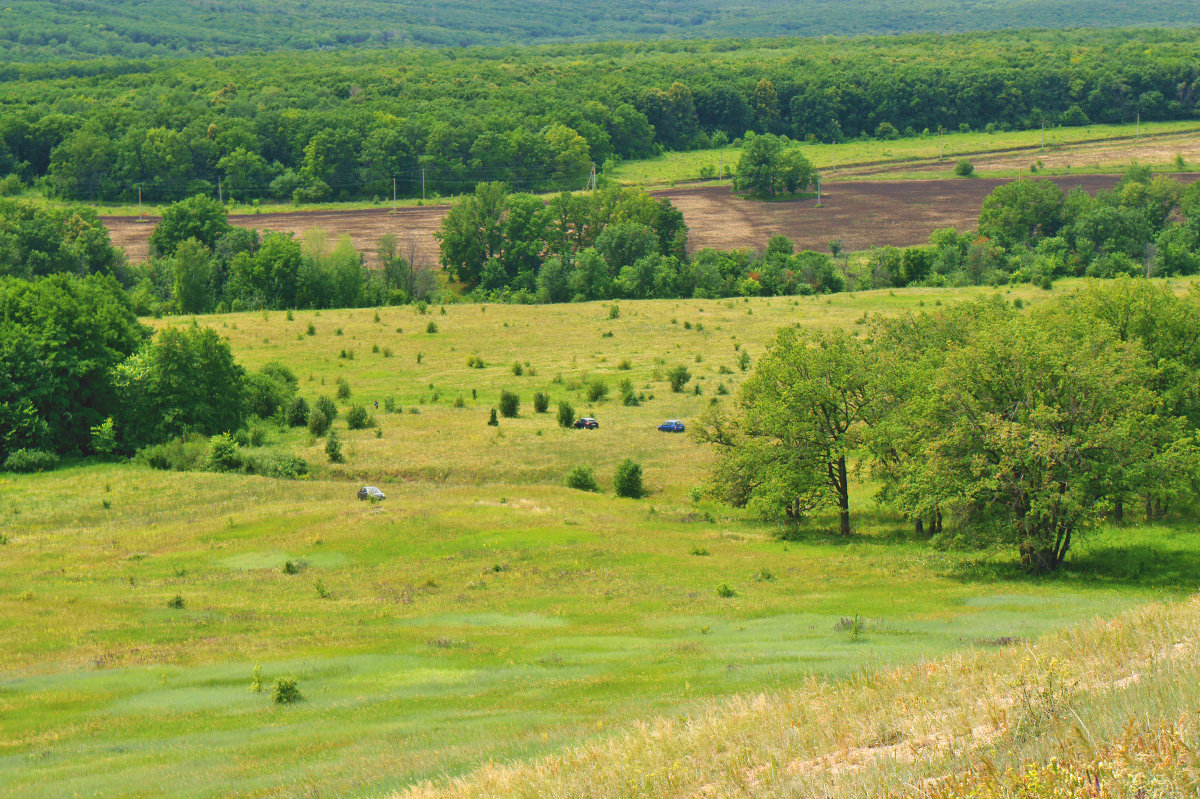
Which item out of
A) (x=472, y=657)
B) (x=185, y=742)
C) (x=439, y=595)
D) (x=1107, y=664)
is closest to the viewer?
(x=1107, y=664)

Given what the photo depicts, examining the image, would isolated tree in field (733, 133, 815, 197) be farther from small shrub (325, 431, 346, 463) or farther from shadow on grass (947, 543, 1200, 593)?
shadow on grass (947, 543, 1200, 593)

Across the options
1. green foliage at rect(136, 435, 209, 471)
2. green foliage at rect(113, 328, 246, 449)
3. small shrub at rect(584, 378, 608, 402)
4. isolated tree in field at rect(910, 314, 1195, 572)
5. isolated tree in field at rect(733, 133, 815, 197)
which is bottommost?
green foliage at rect(136, 435, 209, 471)

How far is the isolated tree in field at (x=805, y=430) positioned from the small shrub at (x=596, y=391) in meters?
25.1

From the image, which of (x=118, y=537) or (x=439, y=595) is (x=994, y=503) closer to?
(x=439, y=595)

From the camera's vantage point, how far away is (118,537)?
4734cm

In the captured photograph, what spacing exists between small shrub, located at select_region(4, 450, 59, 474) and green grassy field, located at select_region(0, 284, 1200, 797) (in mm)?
1607

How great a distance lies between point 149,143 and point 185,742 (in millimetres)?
167558

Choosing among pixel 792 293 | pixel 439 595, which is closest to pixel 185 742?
pixel 439 595

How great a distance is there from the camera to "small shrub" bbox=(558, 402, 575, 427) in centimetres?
6712

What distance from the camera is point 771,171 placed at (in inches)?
6801

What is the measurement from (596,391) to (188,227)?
78.9 metres

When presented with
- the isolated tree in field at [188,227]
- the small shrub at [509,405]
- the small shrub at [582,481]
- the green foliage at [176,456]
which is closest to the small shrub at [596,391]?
the small shrub at [509,405]

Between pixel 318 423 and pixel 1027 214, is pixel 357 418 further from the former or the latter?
pixel 1027 214

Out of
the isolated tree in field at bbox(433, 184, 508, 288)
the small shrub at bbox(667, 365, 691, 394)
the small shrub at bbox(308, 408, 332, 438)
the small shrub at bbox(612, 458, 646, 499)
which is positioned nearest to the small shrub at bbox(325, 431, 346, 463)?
the small shrub at bbox(308, 408, 332, 438)
